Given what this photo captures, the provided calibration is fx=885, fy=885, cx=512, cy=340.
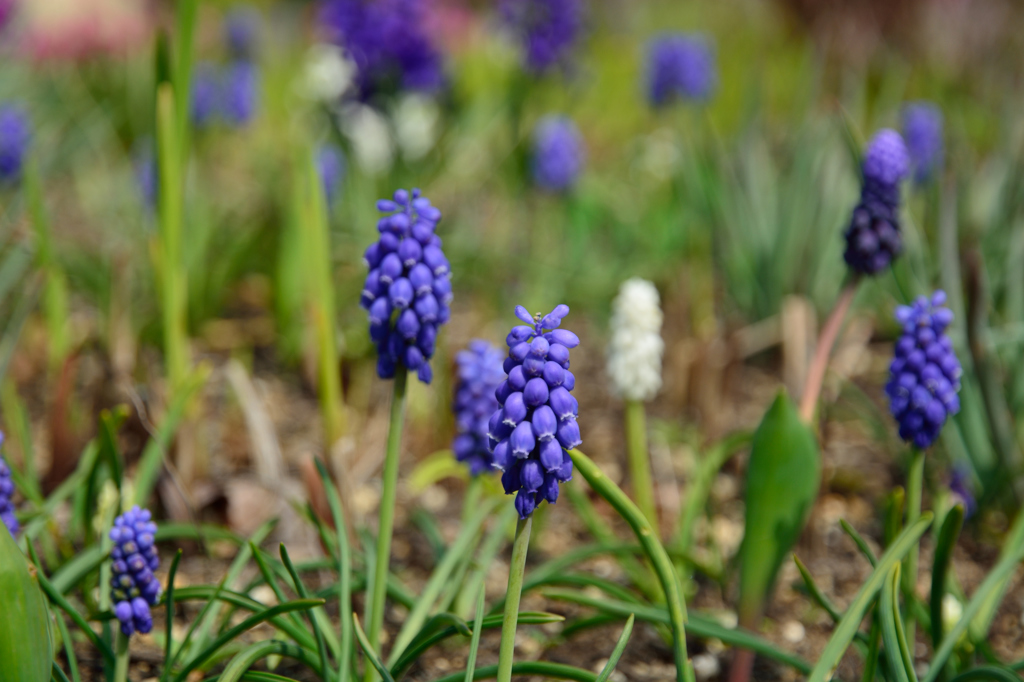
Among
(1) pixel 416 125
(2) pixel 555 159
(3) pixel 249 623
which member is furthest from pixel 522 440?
(1) pixel 416 125

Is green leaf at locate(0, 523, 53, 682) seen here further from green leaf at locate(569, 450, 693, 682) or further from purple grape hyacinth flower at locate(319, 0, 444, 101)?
purple grape hyacinth flower at locate(319, 0, 444, 101)

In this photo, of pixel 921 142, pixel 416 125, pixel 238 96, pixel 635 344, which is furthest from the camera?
pixel 416 125

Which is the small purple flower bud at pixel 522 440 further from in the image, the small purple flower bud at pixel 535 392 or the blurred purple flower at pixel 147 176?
the blurred purple flower at pixel 147 176

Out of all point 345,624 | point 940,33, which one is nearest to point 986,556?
point 345,624

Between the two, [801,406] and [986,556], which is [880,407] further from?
[801,406]

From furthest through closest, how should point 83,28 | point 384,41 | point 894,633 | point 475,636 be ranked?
point 83,28, point 384,41, point 894,633, point 475,636

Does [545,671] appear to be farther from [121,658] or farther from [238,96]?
[238,96]

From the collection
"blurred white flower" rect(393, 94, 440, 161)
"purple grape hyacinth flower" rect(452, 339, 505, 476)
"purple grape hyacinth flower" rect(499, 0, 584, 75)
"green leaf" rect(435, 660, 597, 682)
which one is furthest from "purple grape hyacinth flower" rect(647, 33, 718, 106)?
"green leaf" rect(435, 660, 597, 682)
